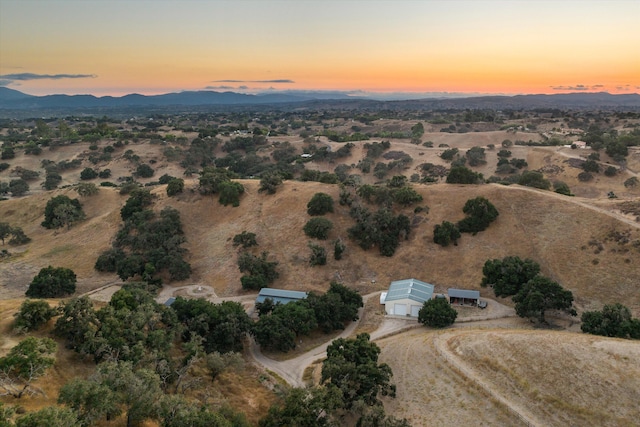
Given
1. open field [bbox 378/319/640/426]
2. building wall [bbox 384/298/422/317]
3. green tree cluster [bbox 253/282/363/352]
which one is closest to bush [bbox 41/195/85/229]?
green tree cluster [bbox 253/282/363/352]

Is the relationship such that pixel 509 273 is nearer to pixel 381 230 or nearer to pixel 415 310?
pixel 415 310

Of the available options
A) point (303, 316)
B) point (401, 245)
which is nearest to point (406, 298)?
point (303, 316)

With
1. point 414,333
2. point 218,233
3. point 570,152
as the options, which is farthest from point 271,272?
point 570,152

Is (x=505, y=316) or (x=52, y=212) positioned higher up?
(x=52, y=212)

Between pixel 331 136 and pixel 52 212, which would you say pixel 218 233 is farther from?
pixel 331 136

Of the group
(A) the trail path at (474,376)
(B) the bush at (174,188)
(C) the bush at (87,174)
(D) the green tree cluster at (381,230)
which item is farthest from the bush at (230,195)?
(C) the bush at (87,174)

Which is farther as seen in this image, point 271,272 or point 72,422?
point 271,272

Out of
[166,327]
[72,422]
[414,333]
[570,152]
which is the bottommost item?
[414,333]
